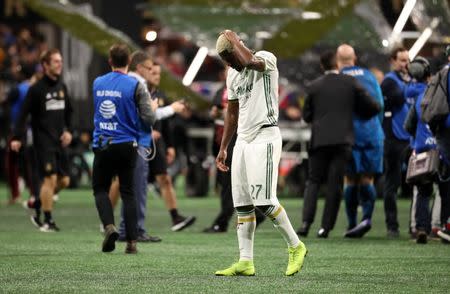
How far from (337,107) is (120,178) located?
11.3 feet

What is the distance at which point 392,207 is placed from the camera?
16531mm

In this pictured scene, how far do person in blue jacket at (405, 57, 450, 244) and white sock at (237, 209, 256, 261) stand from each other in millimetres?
3767

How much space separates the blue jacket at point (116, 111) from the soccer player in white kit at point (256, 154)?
2.15 meters

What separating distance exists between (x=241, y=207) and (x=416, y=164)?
3903 mm

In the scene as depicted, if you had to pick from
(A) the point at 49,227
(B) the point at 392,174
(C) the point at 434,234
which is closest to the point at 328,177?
(B) the point at 392,174

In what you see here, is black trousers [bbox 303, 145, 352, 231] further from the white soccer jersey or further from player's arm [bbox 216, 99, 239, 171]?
the white soccer jersey

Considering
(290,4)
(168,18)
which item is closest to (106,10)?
(168,18)

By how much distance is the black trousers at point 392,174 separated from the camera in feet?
54.2

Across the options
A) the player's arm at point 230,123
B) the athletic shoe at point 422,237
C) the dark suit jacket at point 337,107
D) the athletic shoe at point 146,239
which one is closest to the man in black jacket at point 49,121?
the athletic shoe at point 146,239

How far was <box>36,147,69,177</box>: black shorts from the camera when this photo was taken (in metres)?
17.3

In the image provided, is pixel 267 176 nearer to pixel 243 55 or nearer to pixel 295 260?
pixel 295 260

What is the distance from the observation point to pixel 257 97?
37.0 feet

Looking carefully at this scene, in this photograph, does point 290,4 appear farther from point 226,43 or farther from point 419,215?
point 226,43

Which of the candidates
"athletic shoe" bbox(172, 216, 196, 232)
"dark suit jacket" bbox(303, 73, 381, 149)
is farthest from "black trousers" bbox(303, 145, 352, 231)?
"athletic shoe" bbox(172, 216, 196, 232)
